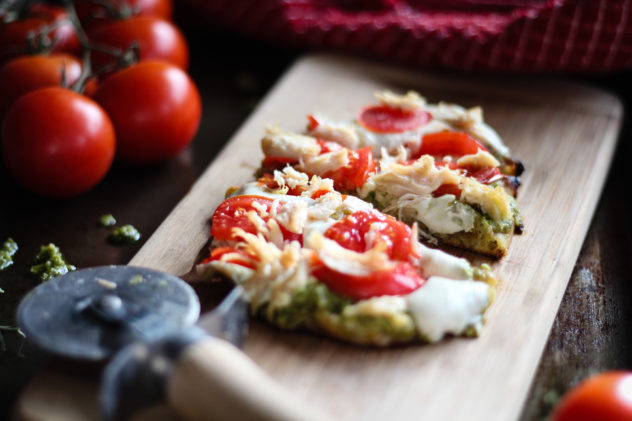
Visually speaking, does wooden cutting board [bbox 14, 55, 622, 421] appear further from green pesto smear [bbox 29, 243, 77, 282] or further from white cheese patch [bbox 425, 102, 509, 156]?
green pesto smear [bbox 29, 243, 77, 282]

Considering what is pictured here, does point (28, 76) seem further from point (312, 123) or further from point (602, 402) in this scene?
point (602, 402)

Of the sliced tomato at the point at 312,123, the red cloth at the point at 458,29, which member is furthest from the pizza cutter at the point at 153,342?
the red cloth at the point at 458,29

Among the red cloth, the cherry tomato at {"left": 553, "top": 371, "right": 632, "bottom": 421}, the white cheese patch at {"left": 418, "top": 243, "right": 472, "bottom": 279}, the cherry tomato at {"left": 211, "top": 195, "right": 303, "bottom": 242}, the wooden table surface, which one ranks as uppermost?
the cherry tomato at {"left": 553, "top": 371, "right": 632, "bottom": 421}

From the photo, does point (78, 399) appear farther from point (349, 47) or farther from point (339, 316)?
point (349, 47)

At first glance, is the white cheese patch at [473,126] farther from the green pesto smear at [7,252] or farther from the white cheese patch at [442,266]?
the green pesto smear at [7,252]

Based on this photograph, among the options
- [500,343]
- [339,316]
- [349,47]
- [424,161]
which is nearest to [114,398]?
[339,316]

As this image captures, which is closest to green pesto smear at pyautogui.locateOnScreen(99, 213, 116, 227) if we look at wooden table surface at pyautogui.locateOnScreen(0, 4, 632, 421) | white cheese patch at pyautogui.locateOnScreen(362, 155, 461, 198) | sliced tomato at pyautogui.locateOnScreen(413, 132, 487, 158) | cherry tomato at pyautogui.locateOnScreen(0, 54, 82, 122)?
wooden table surface at pyautogui.locateOnScreen(0, 4, 632, 421)
